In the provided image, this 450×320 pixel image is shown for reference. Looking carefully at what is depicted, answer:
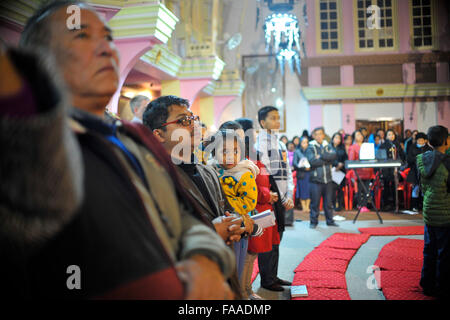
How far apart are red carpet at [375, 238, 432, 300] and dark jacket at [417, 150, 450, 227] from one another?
60cm

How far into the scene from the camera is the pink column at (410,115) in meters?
11.9

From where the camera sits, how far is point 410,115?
11969 mm

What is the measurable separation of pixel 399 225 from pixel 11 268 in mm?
6337

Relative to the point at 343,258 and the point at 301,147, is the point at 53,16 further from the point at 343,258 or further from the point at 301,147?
the point at 301,147

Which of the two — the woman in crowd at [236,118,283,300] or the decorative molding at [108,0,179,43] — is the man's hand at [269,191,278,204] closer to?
the woman in crowd at [236,118,283,300]

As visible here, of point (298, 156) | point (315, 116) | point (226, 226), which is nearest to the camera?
point (226, 226)

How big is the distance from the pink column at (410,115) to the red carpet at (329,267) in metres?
8.27

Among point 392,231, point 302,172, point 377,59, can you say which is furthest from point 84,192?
point 377,59

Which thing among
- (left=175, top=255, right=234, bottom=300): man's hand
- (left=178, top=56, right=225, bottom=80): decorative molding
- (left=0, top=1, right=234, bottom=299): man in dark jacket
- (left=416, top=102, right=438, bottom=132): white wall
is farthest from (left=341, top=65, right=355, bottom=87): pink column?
(left=175, top=255, right=234, bottom=300): man's hand

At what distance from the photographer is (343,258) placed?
403 centimetres

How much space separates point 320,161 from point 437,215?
10.5ft

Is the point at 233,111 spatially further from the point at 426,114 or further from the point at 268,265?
the point at 268,265

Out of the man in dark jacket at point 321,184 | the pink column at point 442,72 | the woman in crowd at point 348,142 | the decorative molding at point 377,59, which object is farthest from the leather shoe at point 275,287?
the pink column at point 442,72

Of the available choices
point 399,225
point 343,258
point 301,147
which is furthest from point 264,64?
point 343,258
